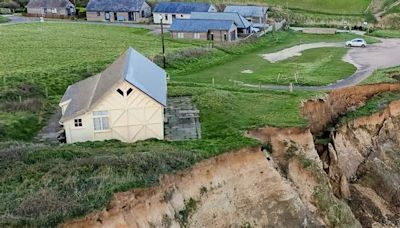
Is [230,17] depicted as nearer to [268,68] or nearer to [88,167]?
[268,68]

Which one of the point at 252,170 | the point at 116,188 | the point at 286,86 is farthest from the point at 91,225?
the point at 286,86

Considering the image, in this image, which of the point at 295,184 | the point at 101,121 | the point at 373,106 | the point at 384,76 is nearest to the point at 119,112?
the point at 101,121

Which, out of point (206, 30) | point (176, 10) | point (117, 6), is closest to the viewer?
point (206, 30)

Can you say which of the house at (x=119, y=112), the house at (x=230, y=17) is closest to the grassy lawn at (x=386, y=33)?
the house at (x=230, y=17)

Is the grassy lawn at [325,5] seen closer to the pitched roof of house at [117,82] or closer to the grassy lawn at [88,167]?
the grassy lawn at [88,167]

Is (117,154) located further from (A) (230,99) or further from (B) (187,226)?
(A) (230,99)
